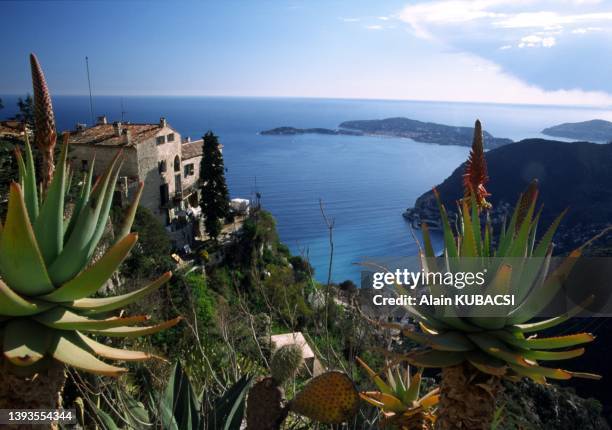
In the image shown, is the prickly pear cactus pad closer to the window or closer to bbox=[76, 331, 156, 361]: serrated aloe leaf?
bbox=[76, 331, 156, 361]: serrated aloe leaf

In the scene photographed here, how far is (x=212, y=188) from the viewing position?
86.4ft

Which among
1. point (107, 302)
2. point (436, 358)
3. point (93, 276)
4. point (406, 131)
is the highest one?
point (93, 276)

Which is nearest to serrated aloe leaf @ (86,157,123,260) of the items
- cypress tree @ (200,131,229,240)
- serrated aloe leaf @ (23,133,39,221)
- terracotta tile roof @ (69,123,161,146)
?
serrated aloe leaf @ (23,133,39,221)

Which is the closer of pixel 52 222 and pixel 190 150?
pixel 52 222

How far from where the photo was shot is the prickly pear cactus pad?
240 centimetres

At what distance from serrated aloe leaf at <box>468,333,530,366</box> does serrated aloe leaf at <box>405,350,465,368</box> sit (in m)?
0.09

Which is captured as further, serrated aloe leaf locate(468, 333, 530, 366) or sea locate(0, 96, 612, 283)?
sea locate(0, 96, 612, 283)

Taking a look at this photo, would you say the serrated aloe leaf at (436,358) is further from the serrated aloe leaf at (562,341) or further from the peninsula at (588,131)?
the peninsula at (588,131)

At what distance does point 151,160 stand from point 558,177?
1394 inches

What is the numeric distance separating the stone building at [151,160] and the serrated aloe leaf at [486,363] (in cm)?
1937

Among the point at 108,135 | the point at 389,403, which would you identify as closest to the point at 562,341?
the point at 389,403

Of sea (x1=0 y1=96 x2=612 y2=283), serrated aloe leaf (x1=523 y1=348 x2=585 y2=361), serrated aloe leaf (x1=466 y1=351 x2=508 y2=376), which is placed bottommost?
sea (x1=0 y1=96 x2=612 y2=283)

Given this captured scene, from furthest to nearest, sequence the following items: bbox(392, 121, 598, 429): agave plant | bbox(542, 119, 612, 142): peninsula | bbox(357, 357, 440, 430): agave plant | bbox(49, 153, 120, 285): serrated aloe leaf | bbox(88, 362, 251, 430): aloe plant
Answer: bbox(542, 119, 612, 142): peninsula → bbox(88, 362, 251, 430): aloe plant → bbox(357, 357, 440, 430): agave plant → bbox(392, 121, 598, 429): agave plant → bbox(49, 153, 120, 285): serrated aloe leaf

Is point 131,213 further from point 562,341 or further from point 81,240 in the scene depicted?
point 562,341
